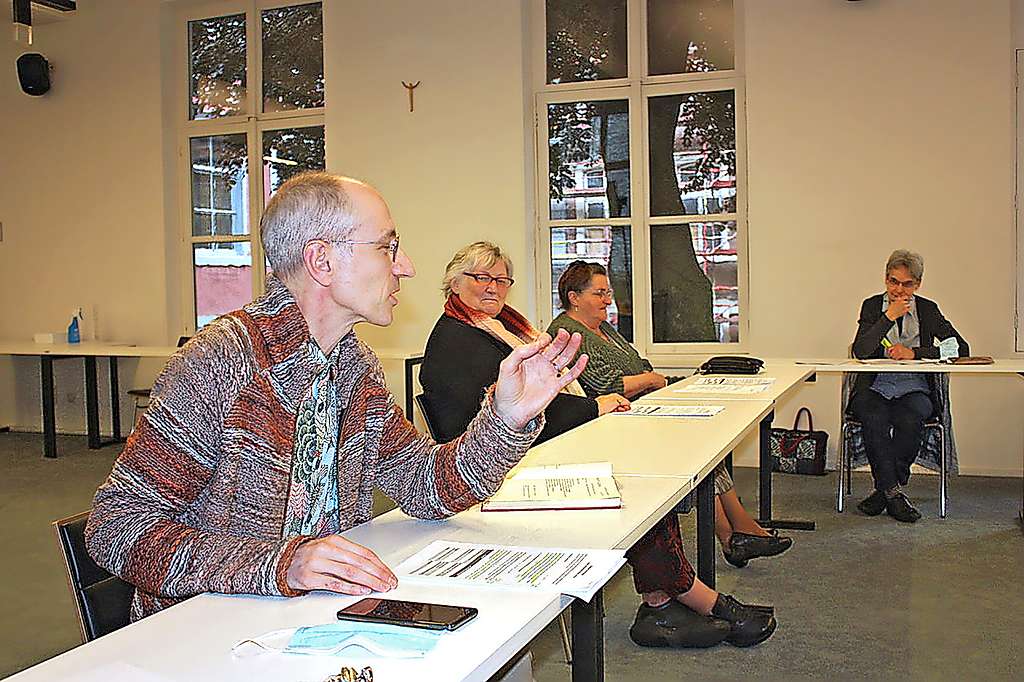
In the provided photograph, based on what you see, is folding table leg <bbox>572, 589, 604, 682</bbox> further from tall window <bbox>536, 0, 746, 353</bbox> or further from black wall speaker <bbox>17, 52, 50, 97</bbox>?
black wall speaker <bbox>17, 52, 50, 97</bbox>

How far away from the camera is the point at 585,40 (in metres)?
7.27

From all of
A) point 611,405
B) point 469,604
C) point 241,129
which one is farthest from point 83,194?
point 469,604

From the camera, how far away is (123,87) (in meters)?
8.42

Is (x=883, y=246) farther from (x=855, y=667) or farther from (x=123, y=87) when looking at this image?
(x=123, y=87)

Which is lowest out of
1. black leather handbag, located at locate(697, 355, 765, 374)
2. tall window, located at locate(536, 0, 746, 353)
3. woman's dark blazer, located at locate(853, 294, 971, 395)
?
black leather handbag, located at locate(697, 355, 765, 374)

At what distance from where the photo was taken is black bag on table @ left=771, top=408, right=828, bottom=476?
6324 millimetres

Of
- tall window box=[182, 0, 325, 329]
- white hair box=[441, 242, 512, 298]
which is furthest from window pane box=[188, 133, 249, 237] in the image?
white hair box=[441, 242, 512, 298]

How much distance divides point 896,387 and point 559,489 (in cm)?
368

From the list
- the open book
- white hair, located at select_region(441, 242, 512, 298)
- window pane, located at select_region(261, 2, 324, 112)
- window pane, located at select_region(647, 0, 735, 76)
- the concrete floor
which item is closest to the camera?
the open book

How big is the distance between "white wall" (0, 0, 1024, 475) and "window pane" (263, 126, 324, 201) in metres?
0.41

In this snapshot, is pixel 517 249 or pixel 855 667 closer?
pixel 855 667

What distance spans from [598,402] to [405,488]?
199 centimetres

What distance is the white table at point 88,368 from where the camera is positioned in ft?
25.1

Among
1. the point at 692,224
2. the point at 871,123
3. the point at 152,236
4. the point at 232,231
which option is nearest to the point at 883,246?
the point at 871,123
